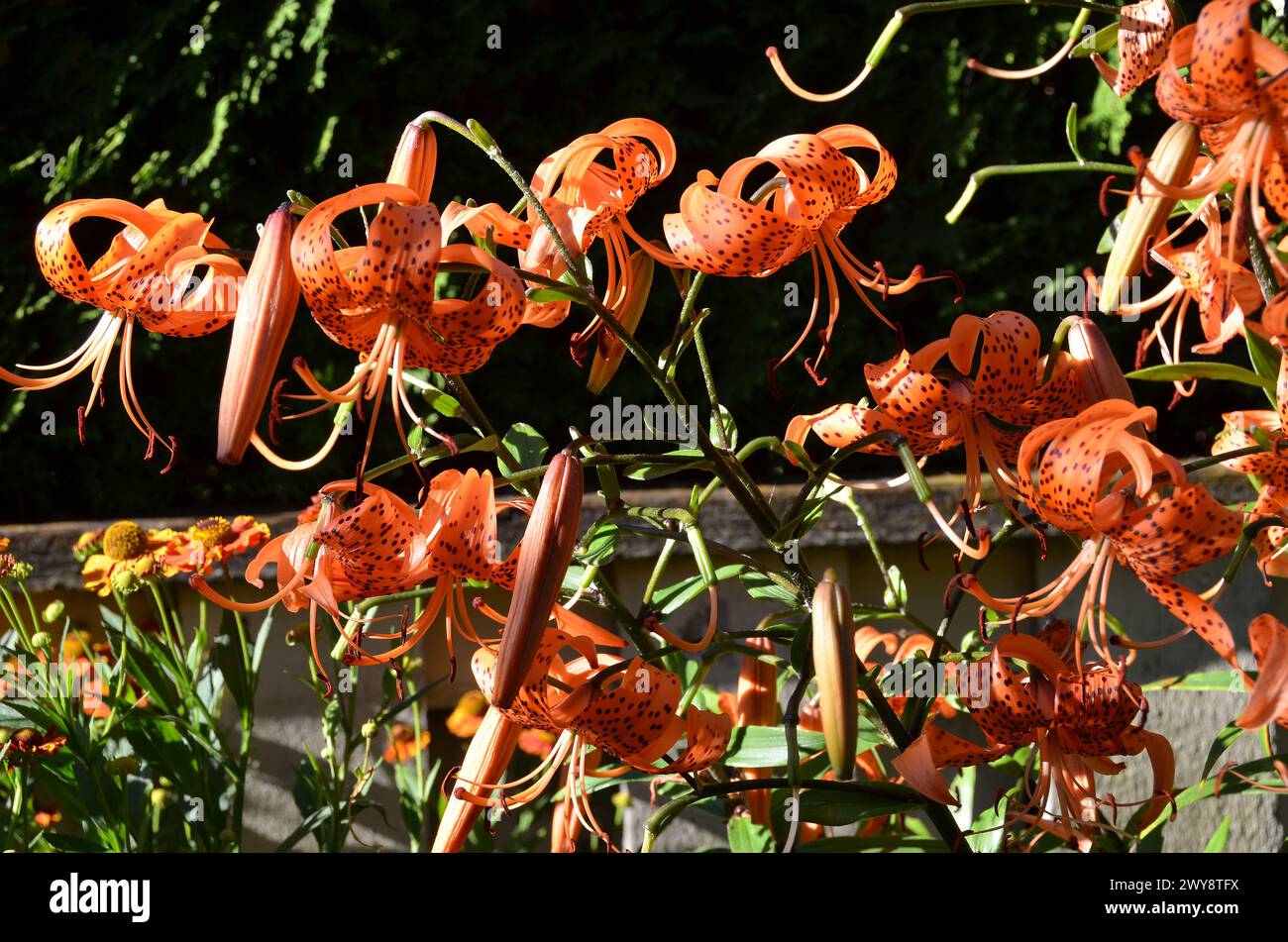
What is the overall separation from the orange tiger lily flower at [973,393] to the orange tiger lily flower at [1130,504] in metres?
0.05

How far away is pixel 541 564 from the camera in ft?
2.01

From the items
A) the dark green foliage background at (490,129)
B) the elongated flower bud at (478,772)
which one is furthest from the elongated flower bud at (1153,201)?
the dark green foliage background at (490,129)

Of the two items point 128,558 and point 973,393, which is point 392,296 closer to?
point 973,393

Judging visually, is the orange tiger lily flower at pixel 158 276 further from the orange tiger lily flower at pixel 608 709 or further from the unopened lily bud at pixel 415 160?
the orange tiger lily flower at pixel 608 709

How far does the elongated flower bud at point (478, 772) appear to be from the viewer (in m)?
0.79

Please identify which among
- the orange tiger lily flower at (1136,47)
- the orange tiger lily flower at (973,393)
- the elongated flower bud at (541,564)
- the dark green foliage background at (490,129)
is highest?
the dark green foliage background at (490,129)

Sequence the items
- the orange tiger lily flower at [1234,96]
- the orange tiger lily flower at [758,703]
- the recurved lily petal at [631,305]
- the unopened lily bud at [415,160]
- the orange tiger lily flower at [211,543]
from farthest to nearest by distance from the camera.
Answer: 1. the orange tiger lily flower at [211,543]
2. the orange tiger lily flower at [758,703]
3. the recurved lily petal at [631,305]
4. the unopened lily bud at [415,160]
5. the orange tiger lily flower at [1234,96]

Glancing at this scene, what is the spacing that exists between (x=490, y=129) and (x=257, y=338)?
154 centimetres

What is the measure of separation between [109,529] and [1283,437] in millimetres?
1133

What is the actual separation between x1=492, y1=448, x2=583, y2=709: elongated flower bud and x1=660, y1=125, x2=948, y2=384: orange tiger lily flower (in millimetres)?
168

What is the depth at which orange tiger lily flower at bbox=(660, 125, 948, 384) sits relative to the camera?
0.70m

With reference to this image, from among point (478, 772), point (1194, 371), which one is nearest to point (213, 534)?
point (478, 772)

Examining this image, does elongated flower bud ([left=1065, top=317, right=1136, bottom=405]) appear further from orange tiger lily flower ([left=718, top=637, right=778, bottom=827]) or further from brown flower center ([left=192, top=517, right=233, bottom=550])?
brown flower center ([left=192, top=517, right=233, bottom=550])
